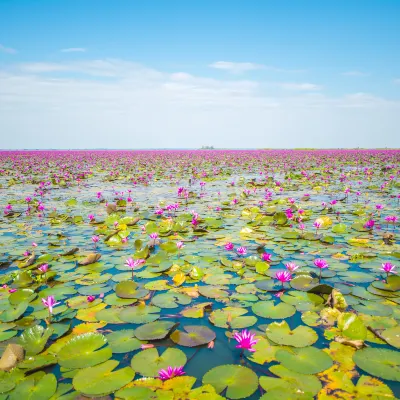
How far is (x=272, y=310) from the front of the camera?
106 inches

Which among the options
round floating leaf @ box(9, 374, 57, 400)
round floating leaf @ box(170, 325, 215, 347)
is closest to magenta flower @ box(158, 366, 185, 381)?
round floating leaf @ box(170, 325, 215, 347)

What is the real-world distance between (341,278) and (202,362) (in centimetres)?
209

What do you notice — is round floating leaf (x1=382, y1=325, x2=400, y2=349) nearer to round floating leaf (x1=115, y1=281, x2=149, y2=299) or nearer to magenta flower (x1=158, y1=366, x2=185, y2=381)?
magenta flower (x1=158, y1=366, x2=185, y2=381)

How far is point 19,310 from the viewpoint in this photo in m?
2.66

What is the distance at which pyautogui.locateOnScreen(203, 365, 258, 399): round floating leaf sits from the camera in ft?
5.72

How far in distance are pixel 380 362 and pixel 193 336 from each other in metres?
1.32

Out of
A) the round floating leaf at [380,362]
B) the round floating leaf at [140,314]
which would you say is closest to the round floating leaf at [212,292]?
the round floating leaf at [140,314]

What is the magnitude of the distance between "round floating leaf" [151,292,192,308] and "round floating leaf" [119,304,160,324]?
90mm

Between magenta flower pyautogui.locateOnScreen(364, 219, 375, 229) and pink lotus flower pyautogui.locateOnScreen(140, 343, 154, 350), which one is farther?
magenta flower pyautogui.locateOnScreen(364, 219, 375, 229)

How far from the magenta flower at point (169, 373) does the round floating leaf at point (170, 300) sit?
0.94 meters

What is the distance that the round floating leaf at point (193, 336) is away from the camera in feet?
7.30

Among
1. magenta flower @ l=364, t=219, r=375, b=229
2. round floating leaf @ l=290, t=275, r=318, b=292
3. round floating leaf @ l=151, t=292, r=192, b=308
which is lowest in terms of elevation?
round floating leaf @ l=151, t=292, r=192, b=308

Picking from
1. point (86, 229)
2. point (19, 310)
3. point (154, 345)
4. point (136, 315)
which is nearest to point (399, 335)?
point (154, 345)

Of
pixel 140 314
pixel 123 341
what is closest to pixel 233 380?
pixel 123 341
